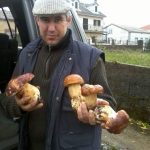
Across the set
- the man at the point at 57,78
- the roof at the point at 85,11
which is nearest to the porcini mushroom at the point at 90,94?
the man at the point at 57,78

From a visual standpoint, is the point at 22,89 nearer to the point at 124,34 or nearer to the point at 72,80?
the point at 72,80

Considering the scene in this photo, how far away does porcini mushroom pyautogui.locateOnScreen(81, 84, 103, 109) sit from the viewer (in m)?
2.29

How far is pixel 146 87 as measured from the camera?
366 inches

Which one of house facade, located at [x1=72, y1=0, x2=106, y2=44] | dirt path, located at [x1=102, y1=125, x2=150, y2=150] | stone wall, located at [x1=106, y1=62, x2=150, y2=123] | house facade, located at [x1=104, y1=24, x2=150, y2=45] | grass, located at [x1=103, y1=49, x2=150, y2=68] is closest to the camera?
dirt path, located at [x1=102, y1=125, x2=150, y2=150]

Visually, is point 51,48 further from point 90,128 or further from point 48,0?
point 90,128

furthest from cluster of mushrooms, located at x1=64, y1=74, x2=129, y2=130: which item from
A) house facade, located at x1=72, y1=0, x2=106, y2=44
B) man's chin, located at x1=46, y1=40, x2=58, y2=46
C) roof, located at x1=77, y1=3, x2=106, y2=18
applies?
roof, located at x1=77, y1=3, x2=106, y2=18

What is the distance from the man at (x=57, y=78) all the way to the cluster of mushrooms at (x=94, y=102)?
245 mm

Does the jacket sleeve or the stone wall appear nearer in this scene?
the jacket sleeve

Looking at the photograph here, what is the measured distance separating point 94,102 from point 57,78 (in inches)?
17.3

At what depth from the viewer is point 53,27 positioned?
8.55ft

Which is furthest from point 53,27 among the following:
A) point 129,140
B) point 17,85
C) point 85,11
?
point 85,11

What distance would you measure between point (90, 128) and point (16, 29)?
208 cm

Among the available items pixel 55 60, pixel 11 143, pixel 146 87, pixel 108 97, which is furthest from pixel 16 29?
pixel 146 87

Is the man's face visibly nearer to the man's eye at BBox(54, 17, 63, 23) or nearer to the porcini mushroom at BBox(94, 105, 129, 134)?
the man's eye at BBox(54, 17, 63, 23)
